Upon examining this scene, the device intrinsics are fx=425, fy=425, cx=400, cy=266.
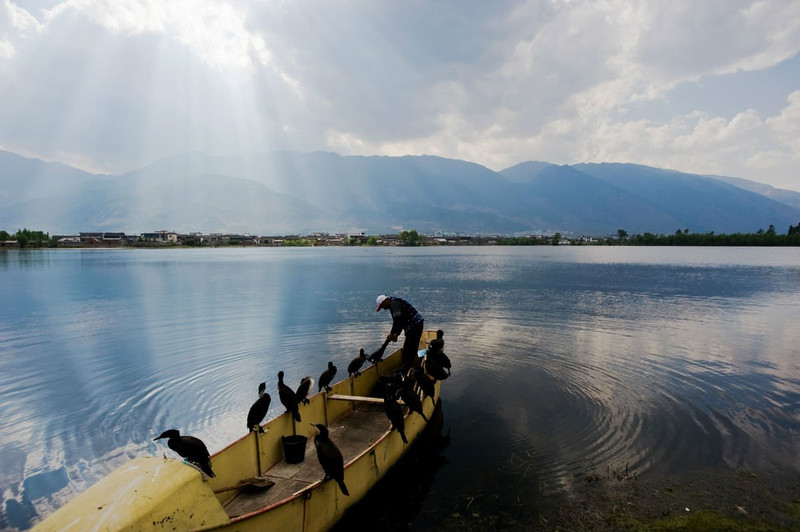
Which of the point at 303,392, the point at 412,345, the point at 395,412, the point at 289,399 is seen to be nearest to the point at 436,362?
the point at 412,345

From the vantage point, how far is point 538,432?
11375 millimetres

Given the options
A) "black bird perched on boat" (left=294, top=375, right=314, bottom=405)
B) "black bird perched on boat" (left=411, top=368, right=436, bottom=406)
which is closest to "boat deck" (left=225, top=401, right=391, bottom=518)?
"black bird perched on boat" (left=294, top=375, right=314, bottom=405)

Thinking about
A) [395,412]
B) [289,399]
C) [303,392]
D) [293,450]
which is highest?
[289,399]

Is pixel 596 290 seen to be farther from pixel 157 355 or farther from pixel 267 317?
pixel 157 355

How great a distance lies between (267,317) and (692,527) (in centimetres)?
2470

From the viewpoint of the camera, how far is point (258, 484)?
23.4ft

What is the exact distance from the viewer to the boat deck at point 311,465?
22.6 feet

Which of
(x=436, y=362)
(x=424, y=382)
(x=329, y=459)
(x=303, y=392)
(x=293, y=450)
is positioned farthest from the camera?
(x=436, y=362)

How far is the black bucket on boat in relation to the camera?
8031mm

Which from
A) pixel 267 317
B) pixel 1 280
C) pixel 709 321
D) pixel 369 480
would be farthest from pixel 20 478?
pixel 1 280

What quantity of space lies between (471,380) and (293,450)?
28.9ft

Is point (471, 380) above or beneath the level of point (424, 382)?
beneath

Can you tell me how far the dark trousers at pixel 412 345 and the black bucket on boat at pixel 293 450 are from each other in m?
5.07

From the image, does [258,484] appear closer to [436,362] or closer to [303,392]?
[303,392]
